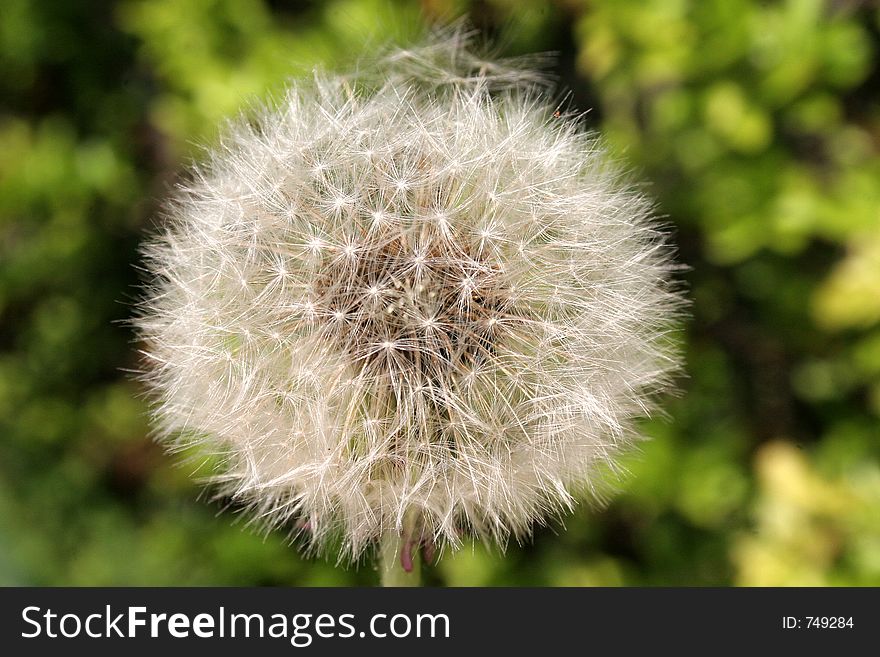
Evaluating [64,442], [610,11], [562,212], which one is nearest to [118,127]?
[64,442]

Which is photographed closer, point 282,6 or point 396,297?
point 396,297

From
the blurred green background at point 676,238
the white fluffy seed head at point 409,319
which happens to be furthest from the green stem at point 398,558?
the blurred green background at point 676,238

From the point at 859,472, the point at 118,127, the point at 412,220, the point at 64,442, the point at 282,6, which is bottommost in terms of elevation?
the point at 859,472

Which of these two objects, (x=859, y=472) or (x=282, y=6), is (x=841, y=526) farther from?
(x=282, y=6)

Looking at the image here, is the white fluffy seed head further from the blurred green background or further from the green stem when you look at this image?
the blurred green background

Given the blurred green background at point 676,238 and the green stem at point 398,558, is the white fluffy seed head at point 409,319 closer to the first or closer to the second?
the green stem at point 398,558

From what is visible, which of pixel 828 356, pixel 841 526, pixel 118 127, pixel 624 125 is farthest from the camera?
pixel 118 127
